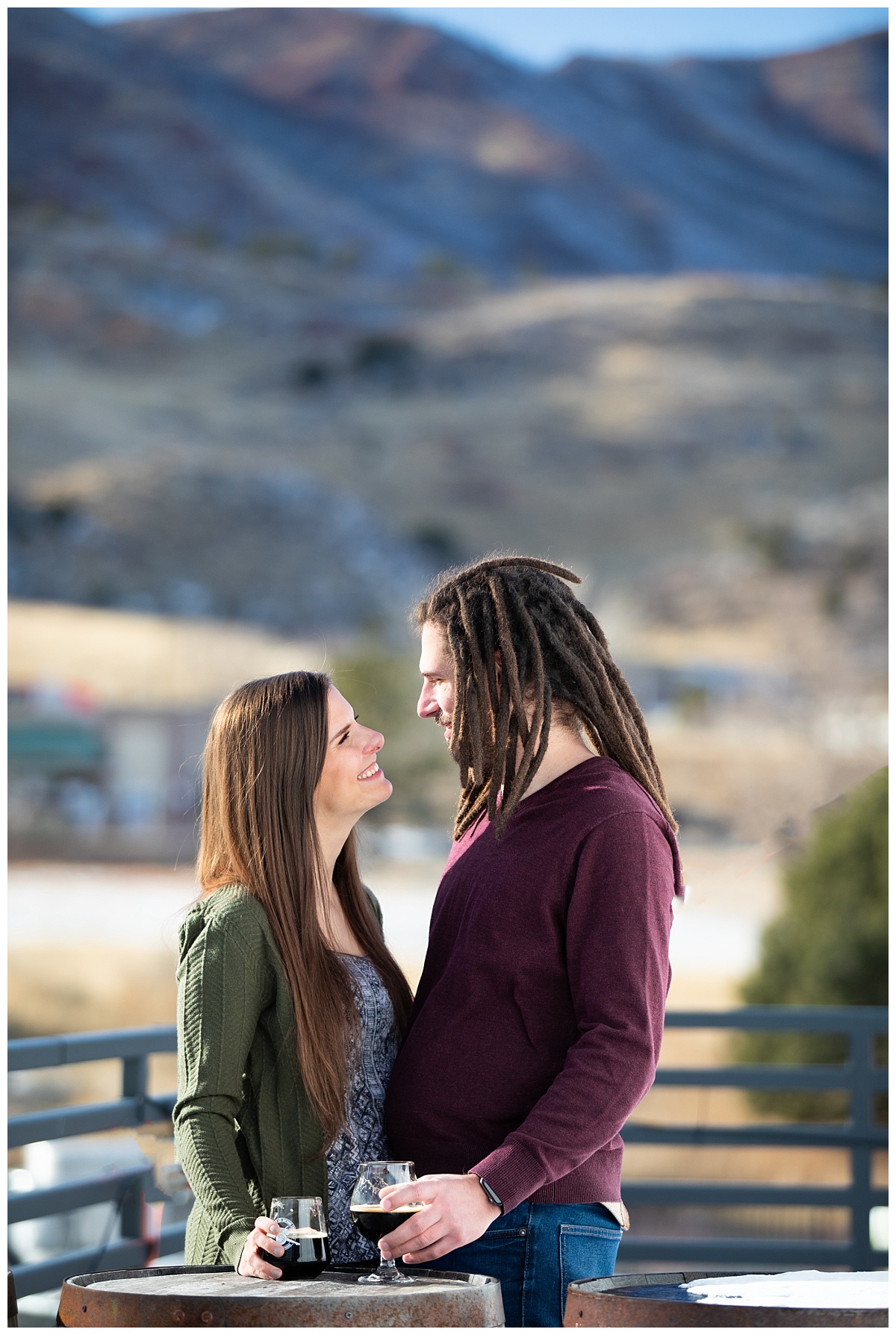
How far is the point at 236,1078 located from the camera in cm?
167

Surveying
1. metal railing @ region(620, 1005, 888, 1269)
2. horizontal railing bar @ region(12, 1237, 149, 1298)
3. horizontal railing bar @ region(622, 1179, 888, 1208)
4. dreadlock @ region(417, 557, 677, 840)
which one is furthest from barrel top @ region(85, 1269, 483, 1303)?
horizontal railing bar @ region(622, 1179, 888, 1208)

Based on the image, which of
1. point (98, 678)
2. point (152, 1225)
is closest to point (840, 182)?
point (98, 678)

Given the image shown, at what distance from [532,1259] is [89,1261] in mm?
1342

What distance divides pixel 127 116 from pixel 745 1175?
37.1 meters

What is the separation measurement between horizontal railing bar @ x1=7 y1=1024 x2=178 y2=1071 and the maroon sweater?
29.7 inches

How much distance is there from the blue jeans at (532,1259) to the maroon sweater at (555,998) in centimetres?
3

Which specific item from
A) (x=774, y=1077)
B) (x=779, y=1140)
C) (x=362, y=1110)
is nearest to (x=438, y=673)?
(x=362, y=1110)

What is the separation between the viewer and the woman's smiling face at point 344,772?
6.13ft

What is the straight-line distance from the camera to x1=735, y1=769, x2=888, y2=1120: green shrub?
7.24 m

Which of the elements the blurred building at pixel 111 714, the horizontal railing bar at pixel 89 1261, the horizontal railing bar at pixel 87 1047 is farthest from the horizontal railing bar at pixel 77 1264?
the blurred building at pixel 111 714

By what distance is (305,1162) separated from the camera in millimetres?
1699

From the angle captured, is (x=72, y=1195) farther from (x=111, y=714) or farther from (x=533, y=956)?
(x=111, y=714)

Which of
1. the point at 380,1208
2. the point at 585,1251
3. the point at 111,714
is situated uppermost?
the point at 111,714

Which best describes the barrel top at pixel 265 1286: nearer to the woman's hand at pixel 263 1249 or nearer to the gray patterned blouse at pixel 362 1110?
the woman's hand at pixel 263 1249
